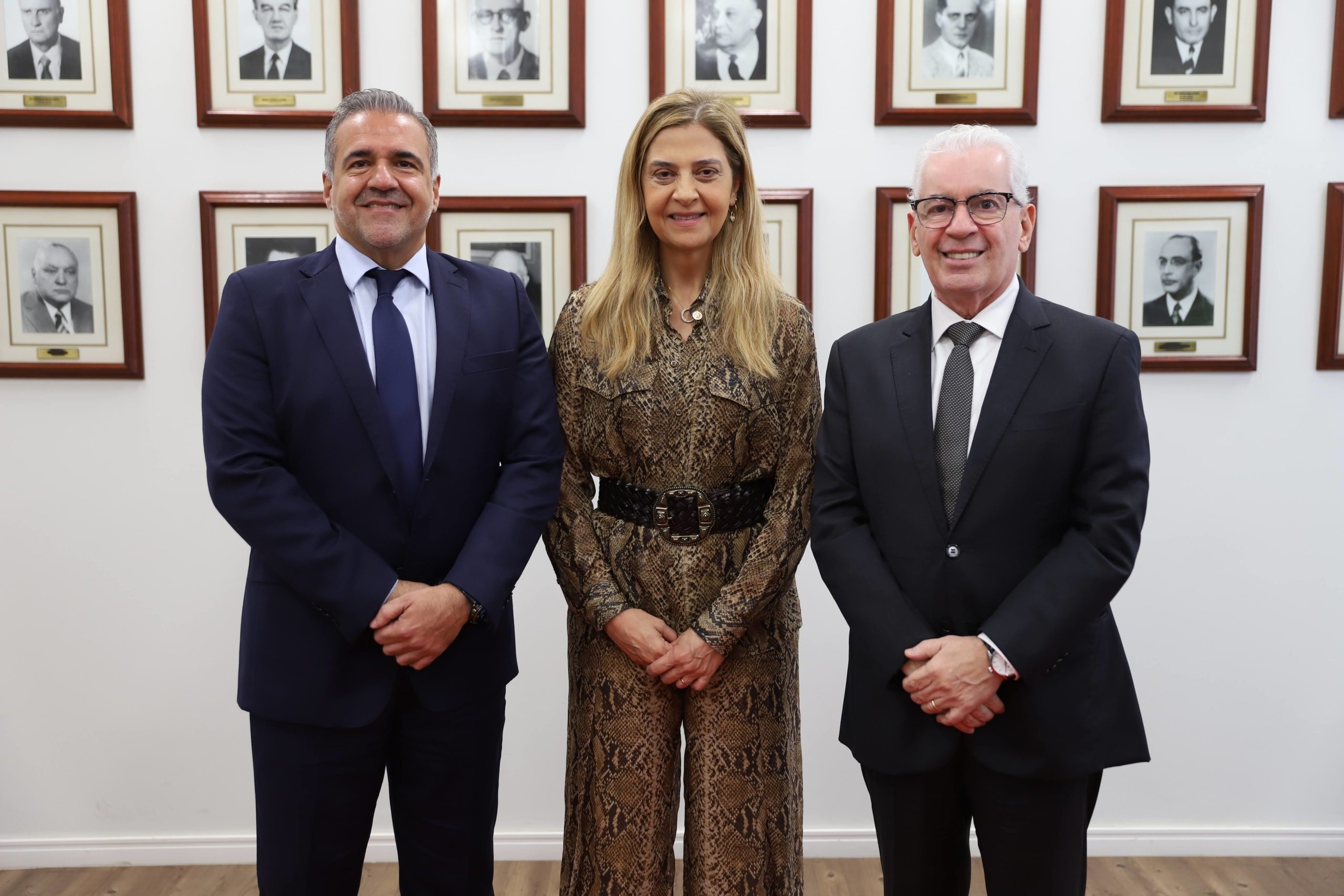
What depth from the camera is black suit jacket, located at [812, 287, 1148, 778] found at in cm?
170

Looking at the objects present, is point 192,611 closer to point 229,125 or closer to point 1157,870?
point 229,125

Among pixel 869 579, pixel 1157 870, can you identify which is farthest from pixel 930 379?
pixel 1157 870

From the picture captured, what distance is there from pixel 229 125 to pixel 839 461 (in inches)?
79.4

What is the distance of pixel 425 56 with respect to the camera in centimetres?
286

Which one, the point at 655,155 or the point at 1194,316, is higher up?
the point at 655,155

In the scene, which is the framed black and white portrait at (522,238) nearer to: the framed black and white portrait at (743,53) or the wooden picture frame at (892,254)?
the framed black and white portrait at (743,53)

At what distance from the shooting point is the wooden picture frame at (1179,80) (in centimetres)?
289

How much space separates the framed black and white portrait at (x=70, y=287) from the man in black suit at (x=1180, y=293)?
2.84m

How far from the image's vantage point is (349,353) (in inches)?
74.5

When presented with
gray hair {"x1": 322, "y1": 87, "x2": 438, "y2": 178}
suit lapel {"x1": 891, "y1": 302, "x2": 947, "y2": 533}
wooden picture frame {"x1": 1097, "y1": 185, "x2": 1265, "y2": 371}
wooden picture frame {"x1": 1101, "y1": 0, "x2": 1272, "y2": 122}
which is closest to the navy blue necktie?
gray hair {"x1": 322, "y1": 87, "x2": 438, "y2": 178}

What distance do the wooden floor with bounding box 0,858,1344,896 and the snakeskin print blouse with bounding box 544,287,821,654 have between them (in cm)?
133

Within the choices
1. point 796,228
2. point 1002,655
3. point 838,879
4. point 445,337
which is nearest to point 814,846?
point 838,879

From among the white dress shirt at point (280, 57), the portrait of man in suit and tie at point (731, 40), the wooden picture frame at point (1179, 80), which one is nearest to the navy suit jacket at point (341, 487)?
the white dress shirt at point (280, 57)

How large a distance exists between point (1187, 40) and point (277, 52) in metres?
2.48
